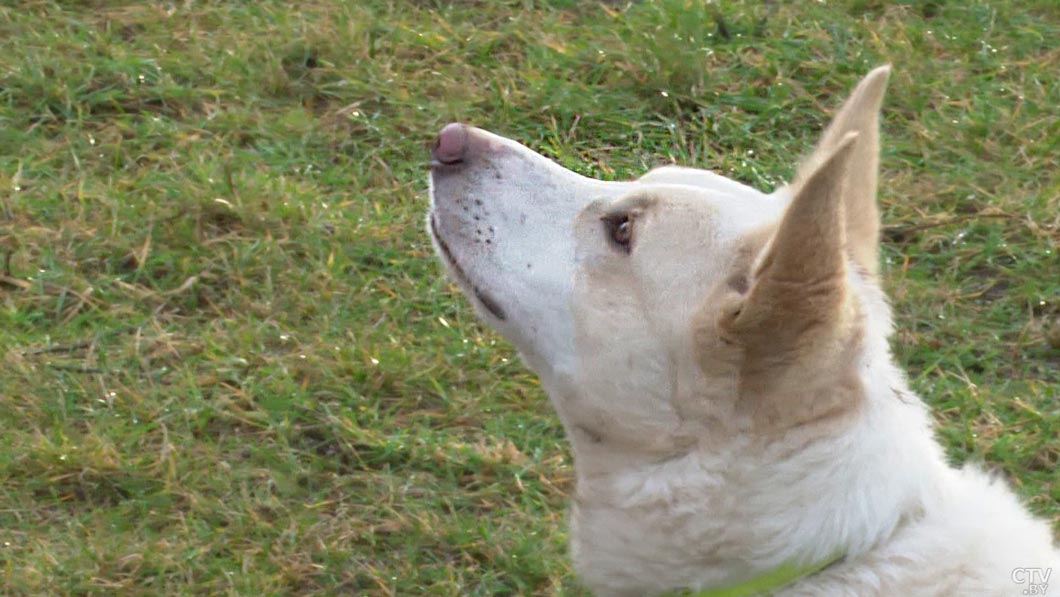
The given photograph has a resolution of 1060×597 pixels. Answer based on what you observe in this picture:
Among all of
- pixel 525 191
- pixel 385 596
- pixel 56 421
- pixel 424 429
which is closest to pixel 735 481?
pixel 525 191

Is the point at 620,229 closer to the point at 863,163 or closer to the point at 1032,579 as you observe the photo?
the point at 863,163

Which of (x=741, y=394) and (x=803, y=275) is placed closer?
(x=803, y=275)

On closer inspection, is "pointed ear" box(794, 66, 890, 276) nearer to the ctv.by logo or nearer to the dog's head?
the dog's head

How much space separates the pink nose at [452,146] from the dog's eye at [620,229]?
16.3 inches

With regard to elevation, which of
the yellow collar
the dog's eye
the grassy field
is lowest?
the grassy field

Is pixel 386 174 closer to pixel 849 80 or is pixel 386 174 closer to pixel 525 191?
pixel 849 80

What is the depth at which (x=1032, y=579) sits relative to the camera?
8.86ft

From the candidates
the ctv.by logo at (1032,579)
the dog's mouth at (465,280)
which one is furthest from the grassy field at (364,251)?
the ctv.by logo at (1032,579)

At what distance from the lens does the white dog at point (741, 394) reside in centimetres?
261

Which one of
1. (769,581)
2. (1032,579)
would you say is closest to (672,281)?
(769,581)

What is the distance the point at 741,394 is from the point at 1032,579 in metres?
0.66

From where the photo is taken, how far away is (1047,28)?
19.1 ft

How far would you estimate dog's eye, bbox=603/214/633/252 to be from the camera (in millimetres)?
2961

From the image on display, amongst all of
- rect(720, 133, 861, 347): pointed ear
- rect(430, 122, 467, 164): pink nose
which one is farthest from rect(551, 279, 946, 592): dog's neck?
rect(430, 122, 467, 164): pink nose
